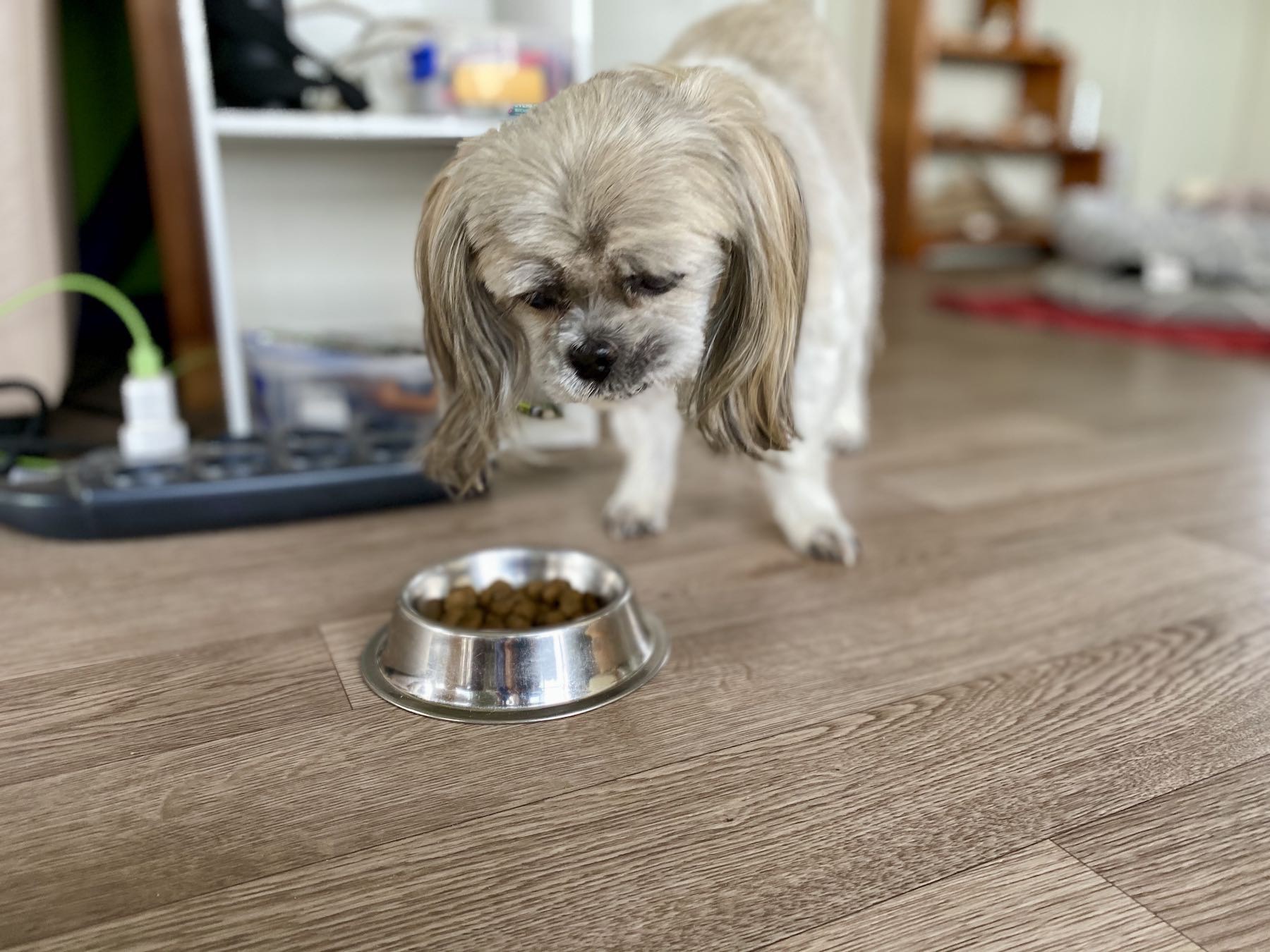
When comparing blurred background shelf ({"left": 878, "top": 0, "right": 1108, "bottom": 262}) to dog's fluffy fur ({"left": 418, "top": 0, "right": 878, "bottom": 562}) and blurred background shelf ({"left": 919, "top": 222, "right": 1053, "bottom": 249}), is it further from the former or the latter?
dog's fluffy fur ({"left": 418, "top": 0, "right": 878, "bottom": 562})

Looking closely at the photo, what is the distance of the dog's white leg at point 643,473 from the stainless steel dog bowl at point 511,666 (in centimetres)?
47

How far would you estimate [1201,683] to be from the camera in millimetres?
1209

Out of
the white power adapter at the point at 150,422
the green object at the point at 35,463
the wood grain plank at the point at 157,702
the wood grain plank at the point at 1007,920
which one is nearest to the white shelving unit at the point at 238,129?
the white power adapter at the point at 150,422

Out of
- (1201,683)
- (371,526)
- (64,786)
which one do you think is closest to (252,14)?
(371,526)

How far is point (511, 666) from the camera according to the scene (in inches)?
43.6

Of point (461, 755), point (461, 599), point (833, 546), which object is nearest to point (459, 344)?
point (461, 599)

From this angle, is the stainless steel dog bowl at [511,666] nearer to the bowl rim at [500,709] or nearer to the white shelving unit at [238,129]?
the bowl rim at [500,709]

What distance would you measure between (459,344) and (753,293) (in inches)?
13.9

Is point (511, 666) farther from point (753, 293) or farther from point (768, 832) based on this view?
point (753, 293)

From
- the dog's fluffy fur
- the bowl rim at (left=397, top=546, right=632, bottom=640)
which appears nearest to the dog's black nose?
the dog's fluffy fur

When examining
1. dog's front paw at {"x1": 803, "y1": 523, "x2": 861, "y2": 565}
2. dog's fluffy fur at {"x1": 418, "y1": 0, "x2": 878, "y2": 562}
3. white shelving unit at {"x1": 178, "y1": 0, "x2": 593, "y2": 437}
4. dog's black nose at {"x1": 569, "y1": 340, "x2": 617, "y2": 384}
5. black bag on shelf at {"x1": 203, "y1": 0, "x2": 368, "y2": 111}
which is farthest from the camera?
black bag on shelf at {"x1": 203, "y1": 0, "x2": 368, "y2": 111}

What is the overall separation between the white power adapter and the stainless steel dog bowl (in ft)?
2.83

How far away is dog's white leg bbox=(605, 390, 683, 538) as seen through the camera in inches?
67.2

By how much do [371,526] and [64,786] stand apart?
805 millimetres
